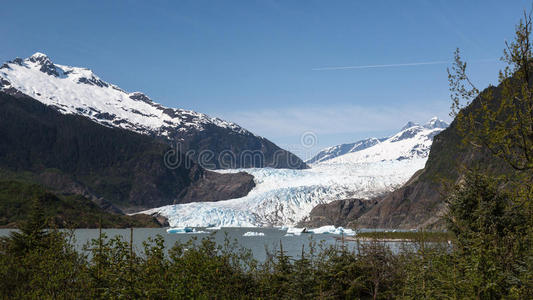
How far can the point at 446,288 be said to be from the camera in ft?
42.5

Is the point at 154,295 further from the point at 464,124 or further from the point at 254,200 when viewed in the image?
the point at 254,200

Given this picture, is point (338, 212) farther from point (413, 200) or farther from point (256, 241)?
point (256, 241)

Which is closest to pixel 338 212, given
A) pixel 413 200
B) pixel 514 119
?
pixel 413 200

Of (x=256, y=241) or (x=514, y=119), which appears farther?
(x=256, y=241)

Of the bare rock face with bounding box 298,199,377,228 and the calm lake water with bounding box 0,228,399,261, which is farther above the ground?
the bare rock face with bounding box 298,199,377,228

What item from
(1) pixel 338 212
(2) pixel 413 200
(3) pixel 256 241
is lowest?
(3) pixel 256 241

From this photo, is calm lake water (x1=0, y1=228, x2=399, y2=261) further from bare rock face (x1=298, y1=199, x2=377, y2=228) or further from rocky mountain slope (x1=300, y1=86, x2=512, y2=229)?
bare rock face (x1=298, y1=199, x2=377, y2=228)

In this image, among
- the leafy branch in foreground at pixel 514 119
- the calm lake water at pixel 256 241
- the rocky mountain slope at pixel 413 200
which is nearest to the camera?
the leafy branch in foreground at pixel 514 119

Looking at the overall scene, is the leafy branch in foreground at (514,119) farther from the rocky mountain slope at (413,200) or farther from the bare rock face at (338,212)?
the bare rock face at (338,212)

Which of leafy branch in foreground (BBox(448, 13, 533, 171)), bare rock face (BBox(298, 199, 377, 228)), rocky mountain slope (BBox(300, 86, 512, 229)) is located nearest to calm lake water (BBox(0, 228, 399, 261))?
leafy branch in foreground (BBox(448, 13, 533, 171))

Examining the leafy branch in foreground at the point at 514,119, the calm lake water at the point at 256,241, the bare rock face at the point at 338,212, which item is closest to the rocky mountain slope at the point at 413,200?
the bare rock face at the point at 338,212

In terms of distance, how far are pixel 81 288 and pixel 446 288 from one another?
460 inches

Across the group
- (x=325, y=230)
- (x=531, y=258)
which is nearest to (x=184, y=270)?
(x=531, y=258)

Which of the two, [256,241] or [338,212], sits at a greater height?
[338,212]
